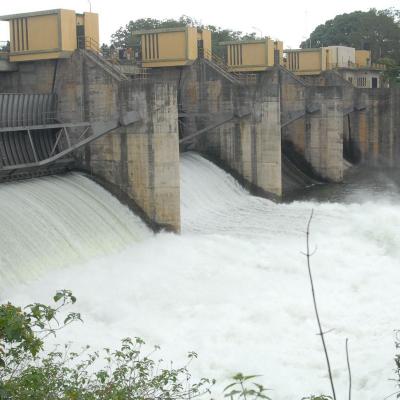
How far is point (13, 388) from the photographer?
628 centimetres

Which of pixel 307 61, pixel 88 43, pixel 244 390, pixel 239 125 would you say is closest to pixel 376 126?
pixel 307 61

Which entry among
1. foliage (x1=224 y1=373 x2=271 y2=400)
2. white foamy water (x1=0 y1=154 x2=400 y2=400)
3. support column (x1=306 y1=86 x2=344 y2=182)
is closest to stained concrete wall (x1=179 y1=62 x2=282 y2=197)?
white foamy water (x1=0 y1=154 x2=400 y2=400)

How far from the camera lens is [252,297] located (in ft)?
49.5

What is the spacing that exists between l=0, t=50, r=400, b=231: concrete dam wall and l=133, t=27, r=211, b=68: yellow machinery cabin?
1.67ft

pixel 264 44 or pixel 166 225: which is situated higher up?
pixel 264 44

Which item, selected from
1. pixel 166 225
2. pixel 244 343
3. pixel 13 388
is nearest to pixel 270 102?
pixel 166 225

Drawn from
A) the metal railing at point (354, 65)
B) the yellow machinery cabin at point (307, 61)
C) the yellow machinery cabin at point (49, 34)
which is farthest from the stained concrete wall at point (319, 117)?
the yellow machinery cabin at point (49, 34)

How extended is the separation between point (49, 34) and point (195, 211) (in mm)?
6835

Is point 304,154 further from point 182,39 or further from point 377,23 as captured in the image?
point 377,23

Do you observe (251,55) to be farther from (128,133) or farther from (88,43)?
(128,133)

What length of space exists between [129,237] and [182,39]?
10178mm

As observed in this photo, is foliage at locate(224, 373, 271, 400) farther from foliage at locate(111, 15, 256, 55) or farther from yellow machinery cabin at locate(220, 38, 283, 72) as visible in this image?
foliage at locate(111, 15, 256, 55)

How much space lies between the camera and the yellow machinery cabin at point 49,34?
67.9 feet

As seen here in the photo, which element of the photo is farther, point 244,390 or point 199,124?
point 199,124
